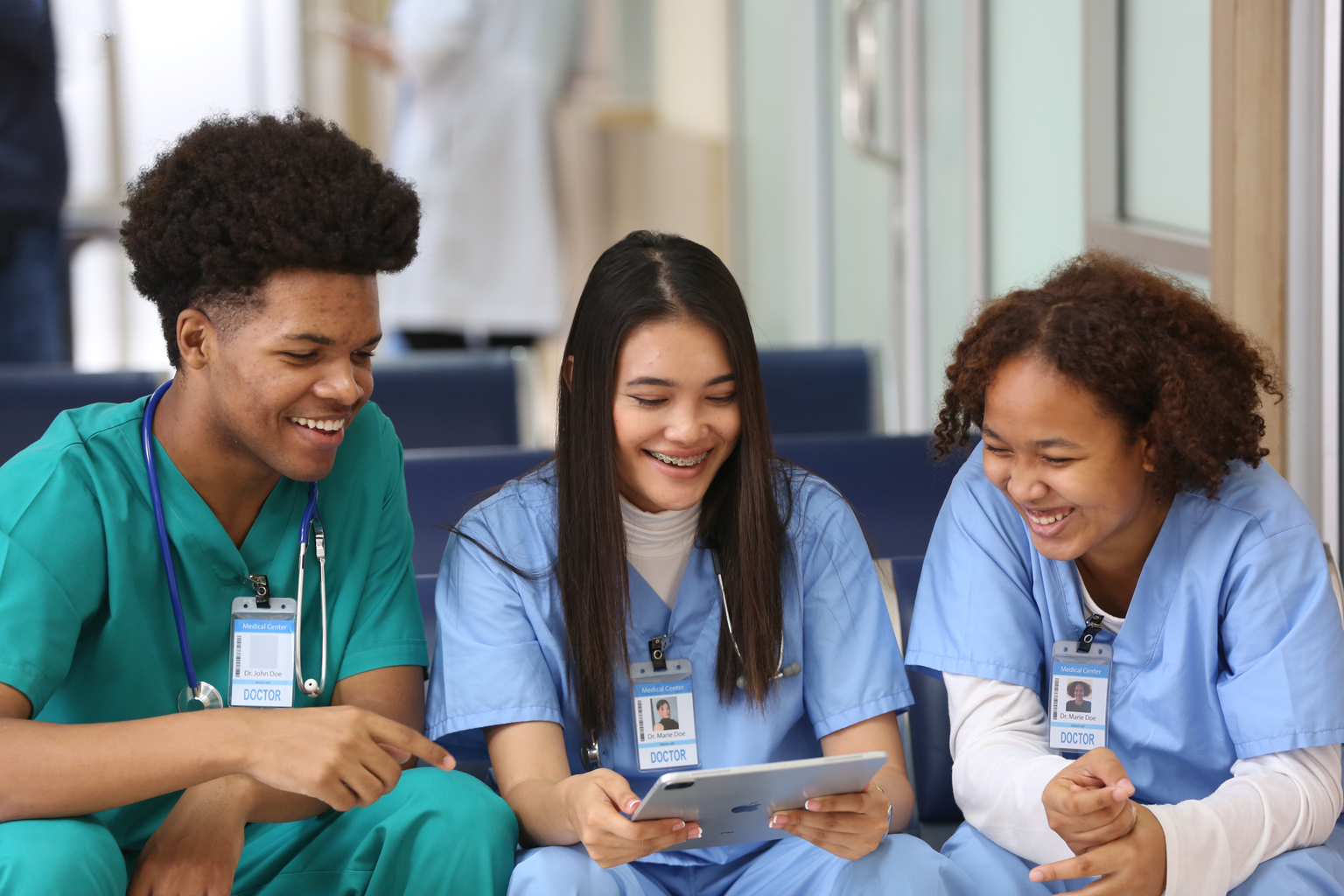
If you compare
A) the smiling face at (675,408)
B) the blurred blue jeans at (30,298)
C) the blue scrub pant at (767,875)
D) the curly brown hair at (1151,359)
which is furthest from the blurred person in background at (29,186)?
the curly brown hair at (1151,359)

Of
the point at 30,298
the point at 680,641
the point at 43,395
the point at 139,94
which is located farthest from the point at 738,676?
the point at 139,94

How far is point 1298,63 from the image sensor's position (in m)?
2.26

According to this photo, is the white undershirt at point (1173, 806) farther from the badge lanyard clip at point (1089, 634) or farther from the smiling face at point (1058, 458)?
the smiling face at point (1058, 458)

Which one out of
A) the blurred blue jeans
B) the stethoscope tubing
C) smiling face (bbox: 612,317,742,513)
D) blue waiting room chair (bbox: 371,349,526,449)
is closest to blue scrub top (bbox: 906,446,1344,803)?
smiling face (bbox: 612,317,742,513)

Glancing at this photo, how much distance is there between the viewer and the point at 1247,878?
4.66 feet

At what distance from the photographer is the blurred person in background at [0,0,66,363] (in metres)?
3.90

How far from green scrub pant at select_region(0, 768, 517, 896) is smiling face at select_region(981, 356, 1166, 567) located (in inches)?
25.7

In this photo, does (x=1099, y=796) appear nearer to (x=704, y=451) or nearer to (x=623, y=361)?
(x=704, y=451)

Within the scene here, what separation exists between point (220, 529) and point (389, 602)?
21cm

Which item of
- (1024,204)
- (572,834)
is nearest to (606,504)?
(572,834)

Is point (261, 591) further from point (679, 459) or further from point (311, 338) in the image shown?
point (679, 459)

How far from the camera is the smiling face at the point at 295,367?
1.44 m

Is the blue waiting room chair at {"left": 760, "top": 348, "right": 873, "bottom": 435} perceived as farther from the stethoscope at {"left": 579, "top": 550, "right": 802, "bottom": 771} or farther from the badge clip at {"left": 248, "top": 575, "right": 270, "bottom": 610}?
the badge clip at {"left": 248, "top": 575, "right": 270, "bottom": 610}

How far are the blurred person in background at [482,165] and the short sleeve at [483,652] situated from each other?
3.52 meters
